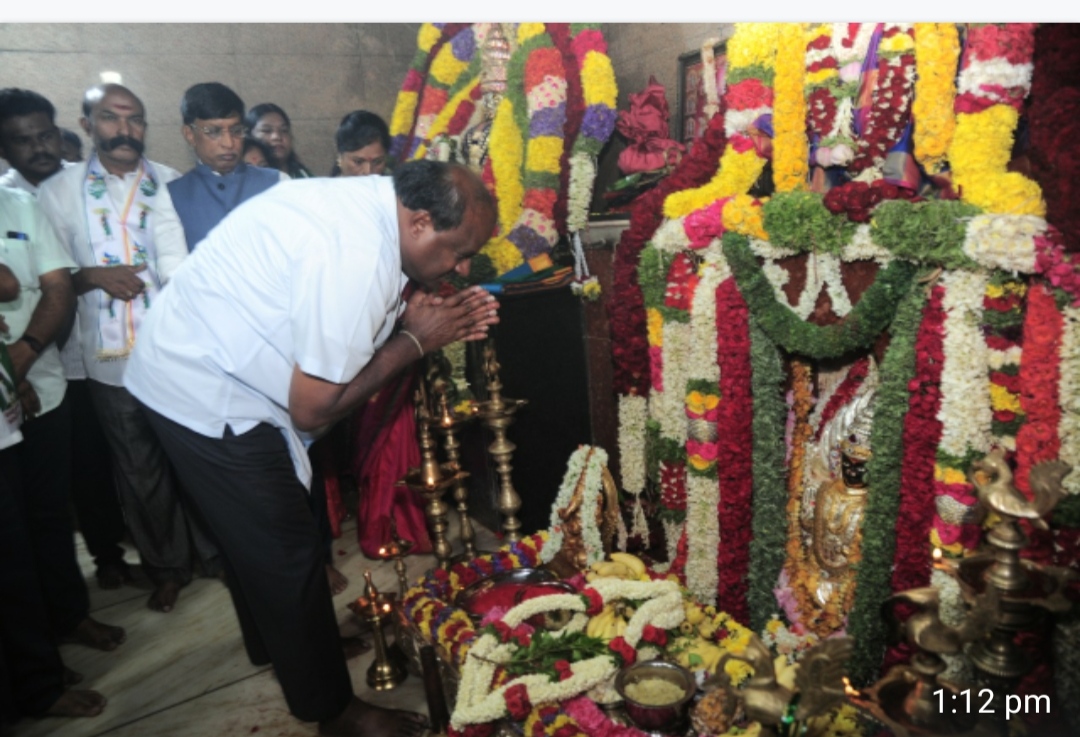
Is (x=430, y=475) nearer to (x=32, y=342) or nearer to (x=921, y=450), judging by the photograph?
(x=32, y=342)

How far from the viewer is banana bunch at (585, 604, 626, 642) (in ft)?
6.37

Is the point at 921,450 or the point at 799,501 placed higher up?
the point at 921,450

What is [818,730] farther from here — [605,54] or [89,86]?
[605,54]

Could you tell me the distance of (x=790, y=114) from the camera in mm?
2115

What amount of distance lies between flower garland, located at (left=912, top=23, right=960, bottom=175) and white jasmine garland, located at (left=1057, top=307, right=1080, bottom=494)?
0.55 metres

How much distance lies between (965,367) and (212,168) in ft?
6.48

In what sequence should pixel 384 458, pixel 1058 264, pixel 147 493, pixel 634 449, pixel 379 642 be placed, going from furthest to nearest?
1. pixel 384 458
2. pixel 634 449
3. pixel 379 642
4. pixel 147 493
5. pixel 1058 264

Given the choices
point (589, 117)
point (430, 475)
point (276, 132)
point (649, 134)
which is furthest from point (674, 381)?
point (276, 132)

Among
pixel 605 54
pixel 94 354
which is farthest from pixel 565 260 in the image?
pixel 94 354

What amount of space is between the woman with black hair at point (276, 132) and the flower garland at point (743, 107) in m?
1.22

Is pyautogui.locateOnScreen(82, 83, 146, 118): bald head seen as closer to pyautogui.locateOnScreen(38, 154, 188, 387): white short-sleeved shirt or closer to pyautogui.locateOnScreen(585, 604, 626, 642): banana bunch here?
pyautogui.locateOnScreen(38, 154, 188, 387): white short-sleeved shirt

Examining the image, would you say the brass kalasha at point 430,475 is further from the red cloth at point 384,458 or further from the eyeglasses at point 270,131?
the eyeglasses at point 270,131

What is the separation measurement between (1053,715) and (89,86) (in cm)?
269

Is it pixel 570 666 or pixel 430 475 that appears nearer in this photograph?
pixel 570 666
